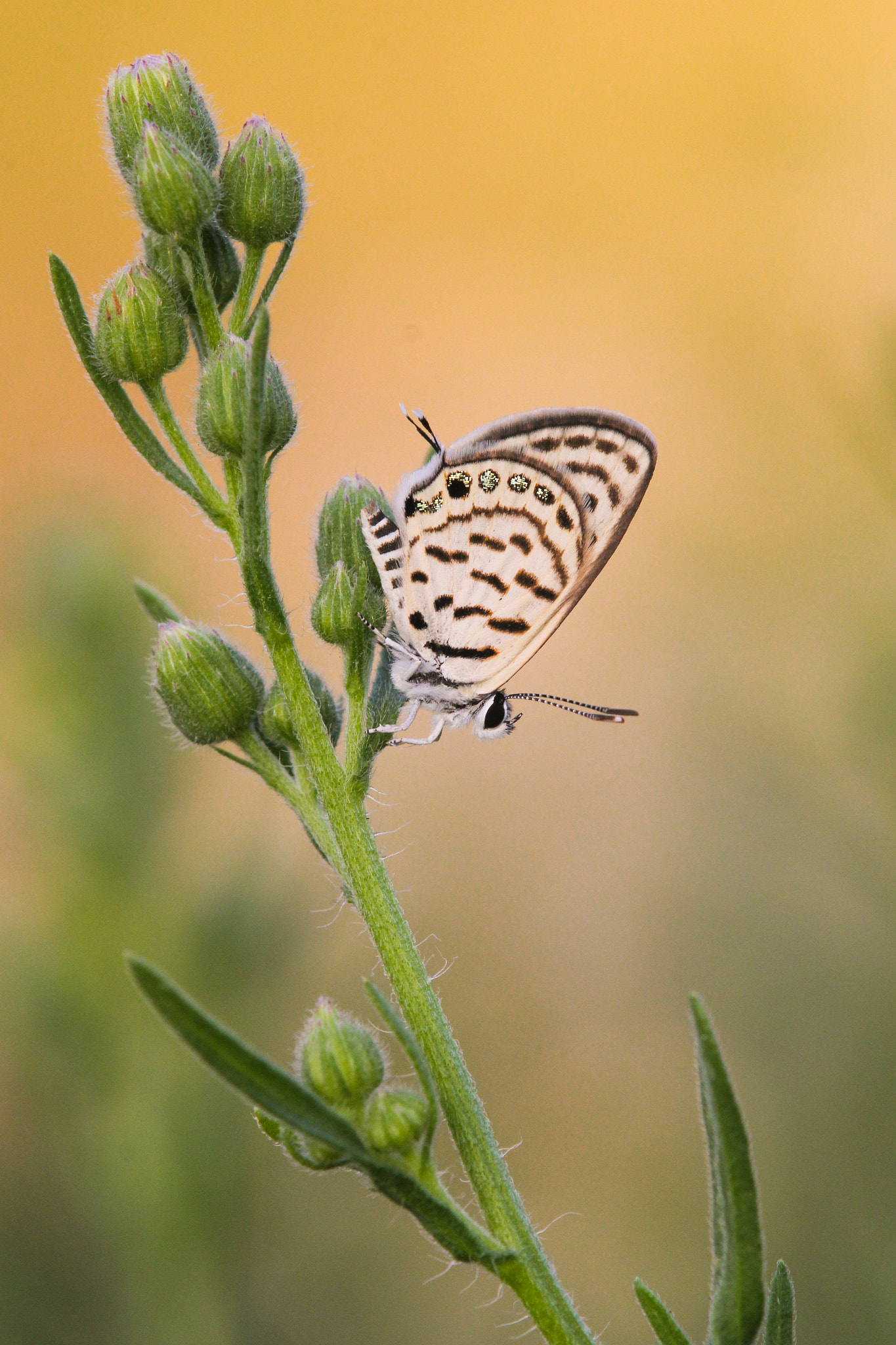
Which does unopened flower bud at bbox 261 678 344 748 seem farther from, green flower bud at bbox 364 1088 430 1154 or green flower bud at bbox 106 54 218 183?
green flower bud at bbox 106 54 218 183

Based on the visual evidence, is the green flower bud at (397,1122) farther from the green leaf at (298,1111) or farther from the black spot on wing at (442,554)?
the black spot on wing at (442,554)

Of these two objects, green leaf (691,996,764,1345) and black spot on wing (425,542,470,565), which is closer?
green leaf (691,996,764,1345)

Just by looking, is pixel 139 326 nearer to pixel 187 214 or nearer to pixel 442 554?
pixel 187 214

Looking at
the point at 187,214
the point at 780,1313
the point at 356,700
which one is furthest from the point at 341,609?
the point at 780,1313

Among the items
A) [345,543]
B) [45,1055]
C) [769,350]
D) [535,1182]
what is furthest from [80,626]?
[769,350]

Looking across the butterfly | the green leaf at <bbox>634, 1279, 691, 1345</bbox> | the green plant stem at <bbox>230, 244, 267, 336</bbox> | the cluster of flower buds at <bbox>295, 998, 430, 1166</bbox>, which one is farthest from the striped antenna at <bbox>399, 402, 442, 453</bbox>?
the green leaf at <bbox>634, 1279, 691, 1345</bbox>

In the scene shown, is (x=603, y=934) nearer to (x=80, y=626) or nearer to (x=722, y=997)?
(x=722, y=997)

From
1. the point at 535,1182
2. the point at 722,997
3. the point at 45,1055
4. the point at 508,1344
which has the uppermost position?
the point at 45,1055
